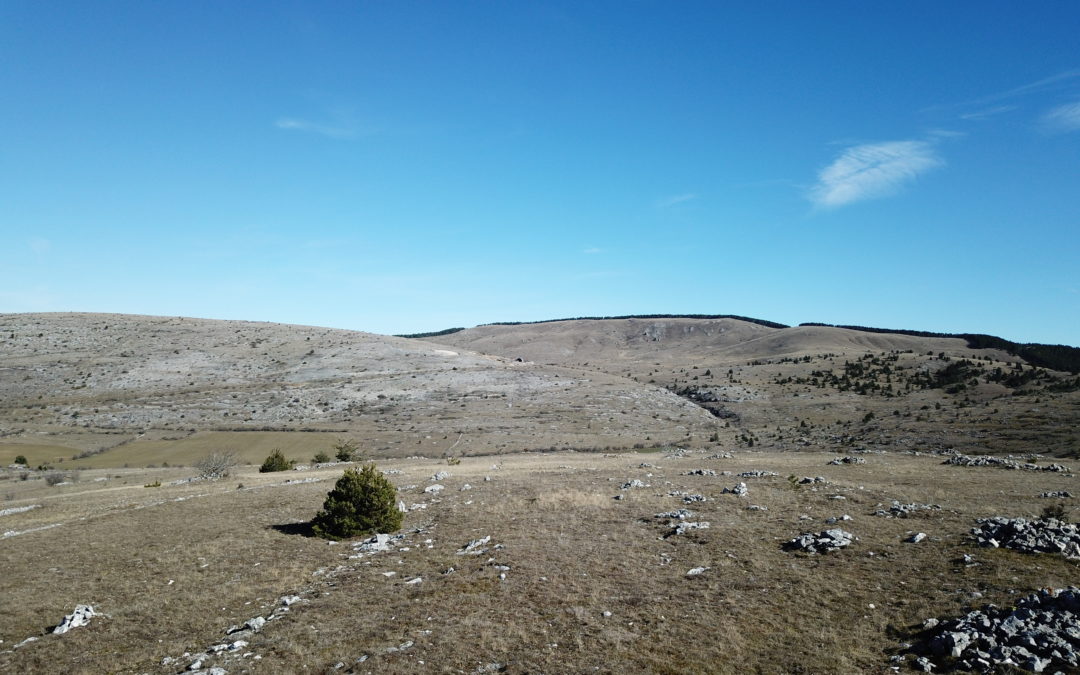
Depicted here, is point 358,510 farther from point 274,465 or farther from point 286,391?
point 286,391

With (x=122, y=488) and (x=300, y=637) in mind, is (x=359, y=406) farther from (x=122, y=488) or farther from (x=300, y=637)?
(x=300, y=637)

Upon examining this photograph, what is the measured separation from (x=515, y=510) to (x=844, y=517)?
43.1 ft

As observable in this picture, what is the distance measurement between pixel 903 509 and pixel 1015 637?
12501 mm

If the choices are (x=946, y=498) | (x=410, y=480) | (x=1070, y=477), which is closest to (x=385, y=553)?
(x=410, y=480)

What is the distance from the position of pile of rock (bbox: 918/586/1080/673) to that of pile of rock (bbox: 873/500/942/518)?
386 inches

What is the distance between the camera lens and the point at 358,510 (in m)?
23.0

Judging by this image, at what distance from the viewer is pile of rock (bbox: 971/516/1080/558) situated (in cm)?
1542

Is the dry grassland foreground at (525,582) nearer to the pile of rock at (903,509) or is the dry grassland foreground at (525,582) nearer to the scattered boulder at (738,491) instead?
the pile of rock at (903,509)

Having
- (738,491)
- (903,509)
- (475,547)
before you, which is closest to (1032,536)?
(903,509)

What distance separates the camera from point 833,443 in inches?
2211

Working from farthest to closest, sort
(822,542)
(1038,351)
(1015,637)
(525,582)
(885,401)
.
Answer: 1. (1038,351)
2. (885,401)
3. (822,542)
4. (525,582)
5. (1015,637)

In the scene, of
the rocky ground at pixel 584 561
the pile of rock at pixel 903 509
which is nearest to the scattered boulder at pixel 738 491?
Result: the rocky ground at pixel 584 561

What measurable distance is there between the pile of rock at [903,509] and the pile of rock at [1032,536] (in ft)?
11.3

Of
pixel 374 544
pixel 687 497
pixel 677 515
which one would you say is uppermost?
pixel 677 515
